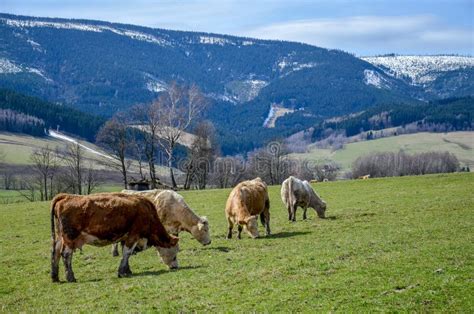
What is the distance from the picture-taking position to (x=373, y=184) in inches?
2122

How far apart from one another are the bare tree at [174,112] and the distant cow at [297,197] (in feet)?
122

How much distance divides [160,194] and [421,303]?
13.3 meters

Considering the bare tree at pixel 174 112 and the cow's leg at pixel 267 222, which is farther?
the bare tree at pixel 174 112

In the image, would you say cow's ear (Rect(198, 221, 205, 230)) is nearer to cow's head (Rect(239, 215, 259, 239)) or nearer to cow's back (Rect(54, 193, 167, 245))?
cow's head (Rect(239, 215, 259, 239))

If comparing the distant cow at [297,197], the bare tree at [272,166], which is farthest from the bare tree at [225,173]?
the distant cow at [297,197]

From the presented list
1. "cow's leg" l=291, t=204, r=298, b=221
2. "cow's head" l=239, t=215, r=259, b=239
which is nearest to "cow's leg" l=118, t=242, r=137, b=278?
"cow's head" l=239, t=215, r=259, b=239

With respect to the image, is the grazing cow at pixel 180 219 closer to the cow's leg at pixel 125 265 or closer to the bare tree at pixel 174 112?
the cow's leg at pixel 125 265

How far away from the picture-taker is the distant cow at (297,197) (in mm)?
31950

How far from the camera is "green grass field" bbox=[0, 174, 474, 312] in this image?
13.6 metres

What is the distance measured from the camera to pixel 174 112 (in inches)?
2817

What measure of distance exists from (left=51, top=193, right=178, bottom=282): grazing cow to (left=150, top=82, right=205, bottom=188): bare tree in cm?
4973

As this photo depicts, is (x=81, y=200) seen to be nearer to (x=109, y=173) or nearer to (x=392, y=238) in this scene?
(x=392, y=238)

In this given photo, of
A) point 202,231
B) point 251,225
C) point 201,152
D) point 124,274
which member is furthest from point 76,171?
point 124,274

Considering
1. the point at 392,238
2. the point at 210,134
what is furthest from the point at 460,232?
the point at 210,134
